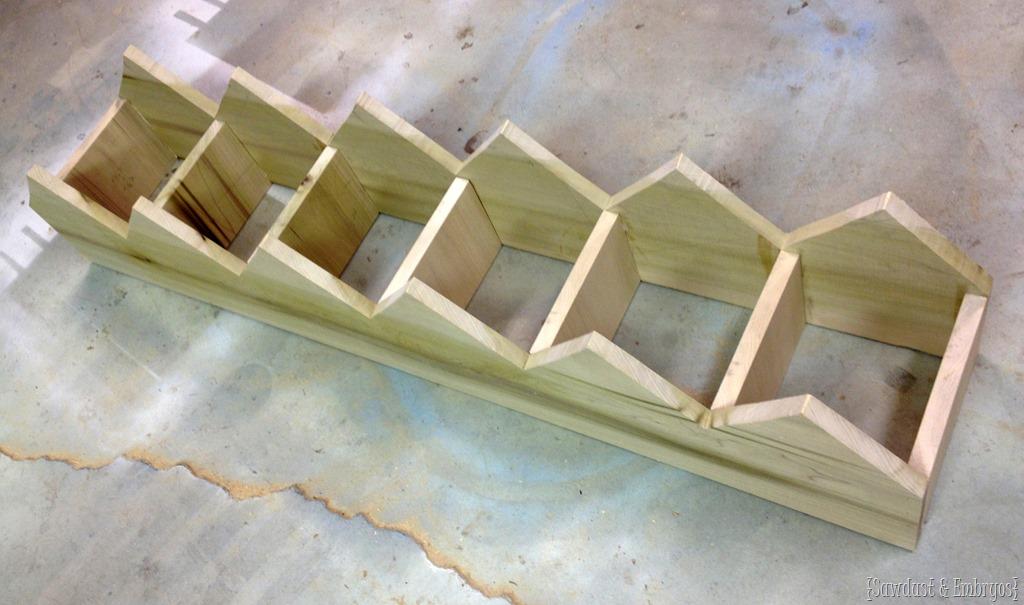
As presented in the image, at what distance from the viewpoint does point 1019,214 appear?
1.88 meters

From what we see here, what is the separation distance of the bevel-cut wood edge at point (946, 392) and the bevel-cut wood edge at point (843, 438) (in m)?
0.05

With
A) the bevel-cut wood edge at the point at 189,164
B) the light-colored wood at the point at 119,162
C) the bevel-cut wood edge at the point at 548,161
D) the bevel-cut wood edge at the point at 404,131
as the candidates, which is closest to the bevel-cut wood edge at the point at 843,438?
→ the bevel-cut wood edge at the point at 548,161

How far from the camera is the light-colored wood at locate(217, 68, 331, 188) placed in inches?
80.3

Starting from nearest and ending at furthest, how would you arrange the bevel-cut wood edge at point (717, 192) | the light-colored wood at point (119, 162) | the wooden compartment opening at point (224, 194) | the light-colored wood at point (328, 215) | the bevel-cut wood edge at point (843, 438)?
1. the bevel-cut wood edge at point (843, 438)
2. the bevel-cut wood edge at point (717, 192)
3. the light-colored wood at point (328, 215)
4. the wooden compartment opening at point (224, 194)
5. the light-colored wood at point (119, 162)

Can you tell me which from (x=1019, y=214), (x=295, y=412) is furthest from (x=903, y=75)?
(x=295, y=412)

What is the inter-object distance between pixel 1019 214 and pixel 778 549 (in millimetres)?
802

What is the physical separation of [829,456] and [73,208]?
1575 mm

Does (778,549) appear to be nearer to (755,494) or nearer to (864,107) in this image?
(755,494)

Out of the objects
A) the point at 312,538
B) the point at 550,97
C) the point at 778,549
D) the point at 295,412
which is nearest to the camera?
the point at 778,549

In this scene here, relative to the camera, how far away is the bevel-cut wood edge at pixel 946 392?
4.87ft

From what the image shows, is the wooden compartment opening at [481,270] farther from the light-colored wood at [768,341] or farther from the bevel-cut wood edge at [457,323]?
the light-colored wood at [768,341]

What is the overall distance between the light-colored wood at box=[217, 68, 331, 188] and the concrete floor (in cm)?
27

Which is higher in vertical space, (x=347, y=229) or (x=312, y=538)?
(x=347, y=229)

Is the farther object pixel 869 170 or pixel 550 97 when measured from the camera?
pixel 550 97
